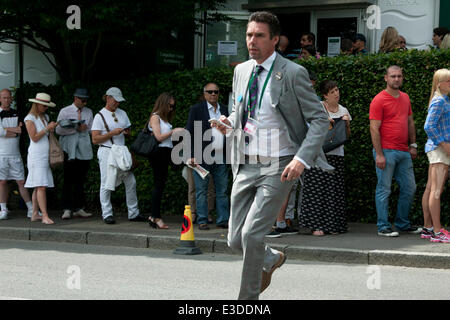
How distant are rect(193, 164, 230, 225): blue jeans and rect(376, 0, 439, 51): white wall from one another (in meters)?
4.94

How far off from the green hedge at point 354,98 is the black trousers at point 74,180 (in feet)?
3.40

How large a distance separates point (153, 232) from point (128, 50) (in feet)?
17.8

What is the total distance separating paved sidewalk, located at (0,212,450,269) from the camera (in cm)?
807

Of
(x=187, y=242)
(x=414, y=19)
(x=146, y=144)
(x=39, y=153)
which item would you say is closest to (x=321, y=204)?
(x=187, y=242)

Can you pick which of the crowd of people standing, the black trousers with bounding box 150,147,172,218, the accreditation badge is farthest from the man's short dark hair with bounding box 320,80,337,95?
the accreditation badge

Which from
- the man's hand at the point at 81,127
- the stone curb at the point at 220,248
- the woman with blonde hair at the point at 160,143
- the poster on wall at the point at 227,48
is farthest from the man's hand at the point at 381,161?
the poster on wall at the point at 227,48

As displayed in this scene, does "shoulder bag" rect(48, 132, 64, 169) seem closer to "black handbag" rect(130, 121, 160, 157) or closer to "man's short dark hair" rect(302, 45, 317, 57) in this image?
"black handbag" rect(130, 121, 160, 157)

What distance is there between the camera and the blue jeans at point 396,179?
935 centimetres

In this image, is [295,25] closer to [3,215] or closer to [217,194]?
[217,194]

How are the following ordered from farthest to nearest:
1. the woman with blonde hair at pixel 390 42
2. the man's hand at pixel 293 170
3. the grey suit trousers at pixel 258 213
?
the woman with blonde hair at pixel 390 42 → the grey suit trousers at pixel 258 213 → the man's hand at pixel 293 170

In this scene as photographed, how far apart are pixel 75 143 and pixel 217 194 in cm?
262

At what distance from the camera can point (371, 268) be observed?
25.7 ft

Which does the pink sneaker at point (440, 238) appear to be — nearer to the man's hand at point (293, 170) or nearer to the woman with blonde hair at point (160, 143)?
the woman with blonde hair at point (160, 143)
